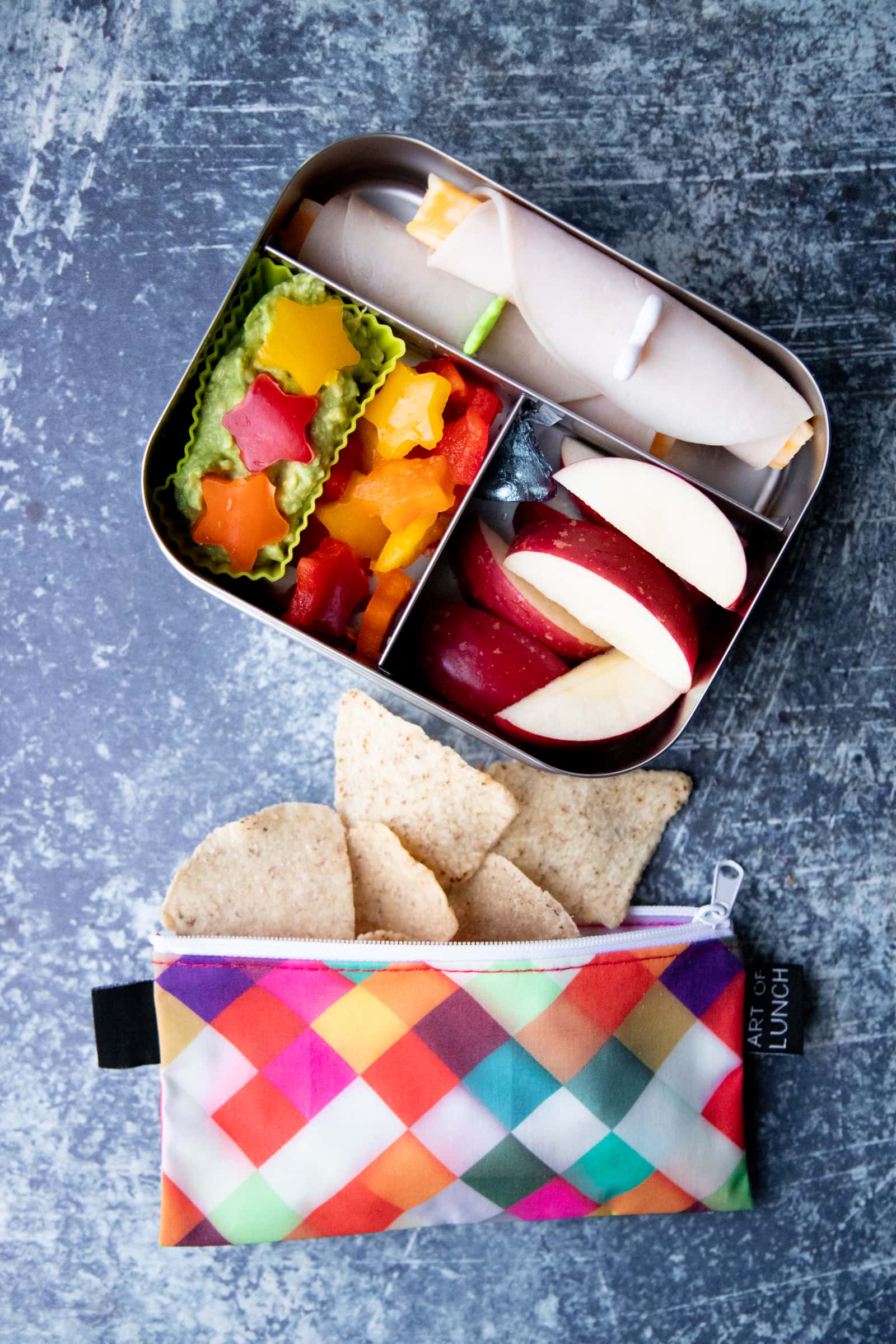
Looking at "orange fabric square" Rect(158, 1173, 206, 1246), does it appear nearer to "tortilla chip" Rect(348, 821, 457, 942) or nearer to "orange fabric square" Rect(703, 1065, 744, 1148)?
"tortilla chip" Rect(348, 821, 457, 942)

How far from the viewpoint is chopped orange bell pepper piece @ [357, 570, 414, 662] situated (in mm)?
1470

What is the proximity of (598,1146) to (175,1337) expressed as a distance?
830mm

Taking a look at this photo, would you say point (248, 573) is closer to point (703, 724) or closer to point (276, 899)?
point (276, 899)

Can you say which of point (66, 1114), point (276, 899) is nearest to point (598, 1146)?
point (276, 899)

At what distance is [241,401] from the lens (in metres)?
1.36

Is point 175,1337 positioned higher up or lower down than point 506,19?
lower down

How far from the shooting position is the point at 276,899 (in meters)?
1.53

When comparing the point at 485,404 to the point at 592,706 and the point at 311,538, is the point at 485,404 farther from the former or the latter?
the point at 592,706

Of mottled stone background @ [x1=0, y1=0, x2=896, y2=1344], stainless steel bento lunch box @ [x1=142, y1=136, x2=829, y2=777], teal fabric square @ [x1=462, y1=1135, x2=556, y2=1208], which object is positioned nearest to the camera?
stainless steel bento lunch box @ [x1=142, y1=136, x2=829, y2=777]

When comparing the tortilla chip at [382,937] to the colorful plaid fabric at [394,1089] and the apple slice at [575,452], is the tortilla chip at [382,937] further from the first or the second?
the apple slice at [575,452]

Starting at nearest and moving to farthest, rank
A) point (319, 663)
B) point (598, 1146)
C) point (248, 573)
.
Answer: point (248, 573)
point (598, 1146)
point (319, 663)

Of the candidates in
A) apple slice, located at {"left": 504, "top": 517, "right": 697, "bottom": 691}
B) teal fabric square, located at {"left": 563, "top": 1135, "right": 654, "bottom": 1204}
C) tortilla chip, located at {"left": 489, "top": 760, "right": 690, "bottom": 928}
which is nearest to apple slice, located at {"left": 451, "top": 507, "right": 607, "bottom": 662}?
apple slice, located at {"left": 504, "top": 517, "right": 697, "bottom": 691}

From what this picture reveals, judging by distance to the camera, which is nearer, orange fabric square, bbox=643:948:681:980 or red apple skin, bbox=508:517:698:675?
red apple skin, bbox=508:517:698:675

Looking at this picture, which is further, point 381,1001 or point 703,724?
point 703,724
